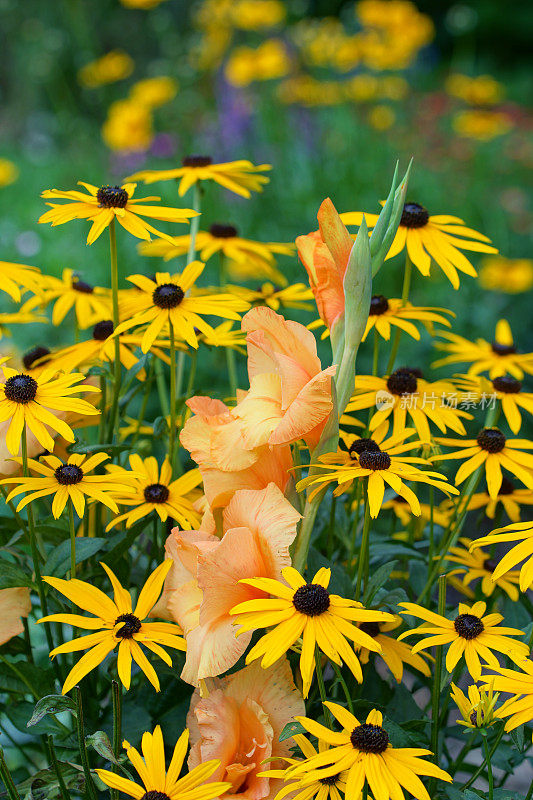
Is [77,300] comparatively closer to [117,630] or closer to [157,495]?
[157,495]

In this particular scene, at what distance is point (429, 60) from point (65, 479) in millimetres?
6585

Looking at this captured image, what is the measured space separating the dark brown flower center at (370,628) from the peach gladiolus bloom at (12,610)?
275 mm

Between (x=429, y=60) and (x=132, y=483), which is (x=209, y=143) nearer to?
(x=132, y=483)

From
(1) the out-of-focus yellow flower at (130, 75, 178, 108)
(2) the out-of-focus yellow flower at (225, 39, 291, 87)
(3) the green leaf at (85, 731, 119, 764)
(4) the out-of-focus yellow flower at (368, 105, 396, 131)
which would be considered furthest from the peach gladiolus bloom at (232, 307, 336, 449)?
(4) the out-of-focus yellow flower at (368, 105, 396, 131)

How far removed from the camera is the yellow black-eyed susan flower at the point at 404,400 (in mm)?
794

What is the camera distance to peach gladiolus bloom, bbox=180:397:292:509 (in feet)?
2.09

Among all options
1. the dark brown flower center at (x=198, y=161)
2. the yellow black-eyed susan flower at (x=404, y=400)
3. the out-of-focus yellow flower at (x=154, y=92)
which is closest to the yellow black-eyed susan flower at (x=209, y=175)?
the dark brown flower center at (x=198, y=161)

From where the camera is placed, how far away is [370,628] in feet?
2.39

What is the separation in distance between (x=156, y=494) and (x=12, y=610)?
0.15m

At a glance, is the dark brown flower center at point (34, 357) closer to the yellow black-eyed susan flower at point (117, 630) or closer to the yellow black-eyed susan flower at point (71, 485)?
the yellow black-eyed susan flower at point (71, 485)

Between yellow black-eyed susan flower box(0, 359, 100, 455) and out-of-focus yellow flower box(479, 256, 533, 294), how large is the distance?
222 centimetres

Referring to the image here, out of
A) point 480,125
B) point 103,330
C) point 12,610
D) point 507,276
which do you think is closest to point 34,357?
point 103,330

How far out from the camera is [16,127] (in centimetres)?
579

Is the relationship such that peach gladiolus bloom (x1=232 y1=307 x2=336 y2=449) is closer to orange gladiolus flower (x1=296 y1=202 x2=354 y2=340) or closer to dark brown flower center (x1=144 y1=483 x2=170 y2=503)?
orange gladiolus flower (x1=296 y1=202 x2=354 y2=340)
